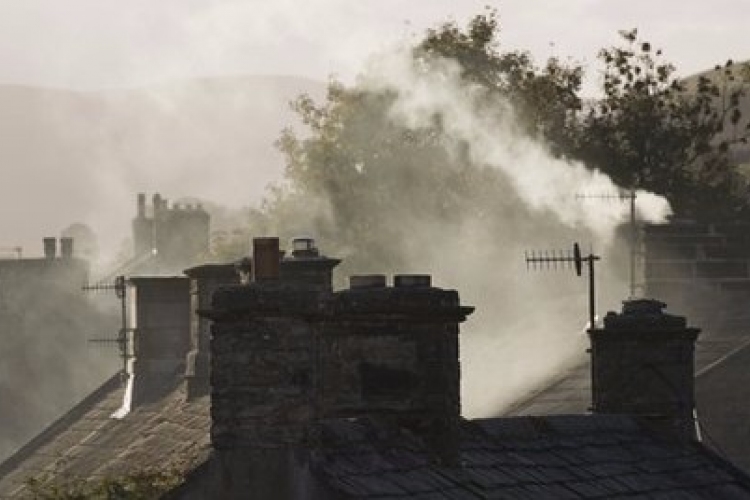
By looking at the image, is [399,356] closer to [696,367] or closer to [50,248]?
[696,367]

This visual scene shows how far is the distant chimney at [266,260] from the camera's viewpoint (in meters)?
23.0

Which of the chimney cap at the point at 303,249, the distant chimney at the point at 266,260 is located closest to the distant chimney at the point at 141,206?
the chimney cap at the point at 303,249

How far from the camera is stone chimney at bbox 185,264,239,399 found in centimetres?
4284

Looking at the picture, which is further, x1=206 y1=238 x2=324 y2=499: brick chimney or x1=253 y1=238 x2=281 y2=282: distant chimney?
x1=253 y1=238 x2=281 y2=282: distant chimney

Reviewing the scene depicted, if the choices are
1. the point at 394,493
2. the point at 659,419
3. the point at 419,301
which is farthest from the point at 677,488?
the point at 394,493

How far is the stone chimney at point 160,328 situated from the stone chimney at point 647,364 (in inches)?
577

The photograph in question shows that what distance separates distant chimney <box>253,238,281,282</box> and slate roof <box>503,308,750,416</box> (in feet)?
66.0

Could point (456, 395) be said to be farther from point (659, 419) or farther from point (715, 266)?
point (715, 266)

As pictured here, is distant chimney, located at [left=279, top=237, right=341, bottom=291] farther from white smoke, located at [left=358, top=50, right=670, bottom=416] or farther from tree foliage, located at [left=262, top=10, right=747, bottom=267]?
tree foliage, located at [left=262, top=10, right=747, bottom=267]

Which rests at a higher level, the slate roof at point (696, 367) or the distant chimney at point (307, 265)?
the distant chimney at point (307, 265)

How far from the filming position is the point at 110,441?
4381cm

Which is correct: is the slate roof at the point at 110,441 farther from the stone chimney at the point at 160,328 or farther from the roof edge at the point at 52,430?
the stone chimney at the point at 160,328

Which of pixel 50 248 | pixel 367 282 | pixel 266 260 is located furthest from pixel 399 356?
pixel 50 248

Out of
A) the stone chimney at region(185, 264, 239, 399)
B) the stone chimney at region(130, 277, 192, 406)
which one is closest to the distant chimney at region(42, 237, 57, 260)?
the stone chimney at region(130, 277, 192, 406)
